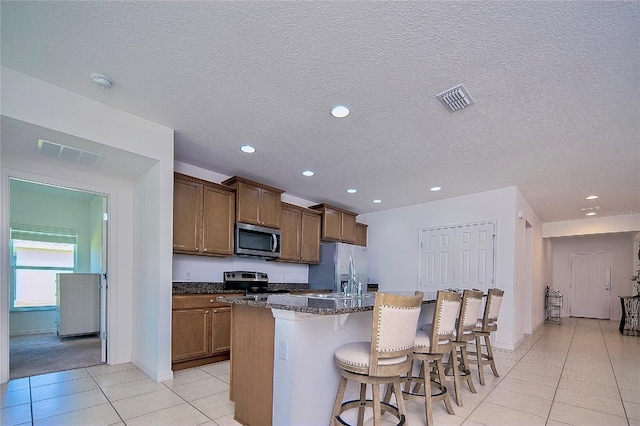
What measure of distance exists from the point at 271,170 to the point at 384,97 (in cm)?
229

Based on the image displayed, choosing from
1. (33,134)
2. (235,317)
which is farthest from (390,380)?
(33,134)

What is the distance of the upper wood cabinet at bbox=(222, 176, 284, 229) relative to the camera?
183 inches

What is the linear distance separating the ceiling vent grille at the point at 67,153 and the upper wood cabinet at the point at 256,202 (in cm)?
174

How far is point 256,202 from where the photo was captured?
4.86m

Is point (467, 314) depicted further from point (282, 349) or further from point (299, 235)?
point (299, 235)

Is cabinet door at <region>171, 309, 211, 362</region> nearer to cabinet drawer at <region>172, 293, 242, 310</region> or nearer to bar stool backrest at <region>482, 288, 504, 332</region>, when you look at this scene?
cabinet drawer at <region>172, 293, 242, 310</region>

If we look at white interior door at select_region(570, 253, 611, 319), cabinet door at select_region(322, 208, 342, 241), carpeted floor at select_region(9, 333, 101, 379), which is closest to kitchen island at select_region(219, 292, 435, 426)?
carpeted floor at select_region(9, 333, 101, 379)

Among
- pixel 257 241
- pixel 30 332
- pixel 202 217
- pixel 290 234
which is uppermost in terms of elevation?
pixel 202 217

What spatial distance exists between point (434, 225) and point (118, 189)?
5.06 meters

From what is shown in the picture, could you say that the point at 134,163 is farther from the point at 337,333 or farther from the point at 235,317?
the point at 337,333

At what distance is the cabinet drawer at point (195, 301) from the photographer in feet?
11.8

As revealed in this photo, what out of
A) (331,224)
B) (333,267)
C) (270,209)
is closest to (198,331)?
(270,209)

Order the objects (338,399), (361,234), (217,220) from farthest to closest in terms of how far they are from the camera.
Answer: (361,234) → (217,220) → (338,399)

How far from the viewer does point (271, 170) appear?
14.9 ft
